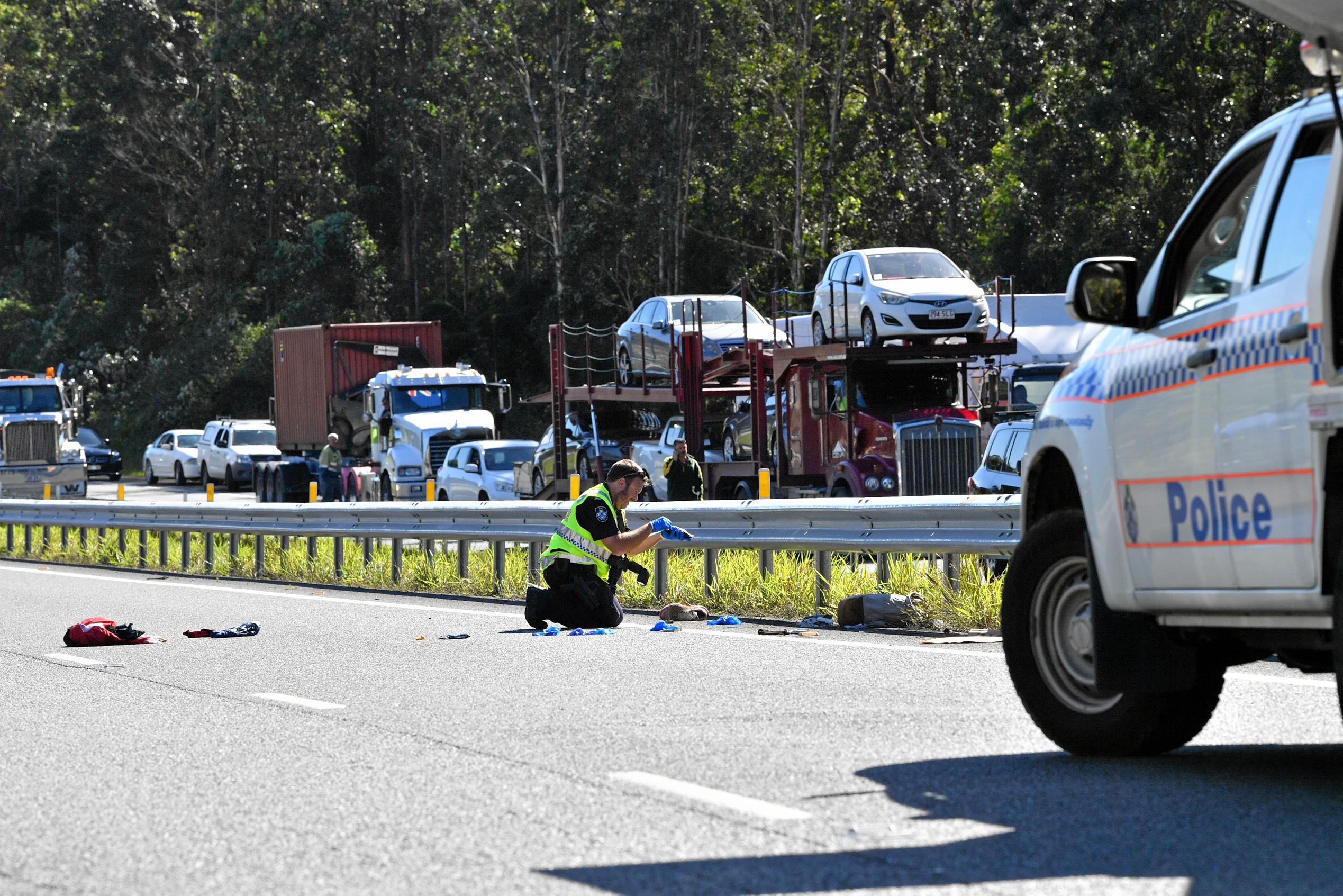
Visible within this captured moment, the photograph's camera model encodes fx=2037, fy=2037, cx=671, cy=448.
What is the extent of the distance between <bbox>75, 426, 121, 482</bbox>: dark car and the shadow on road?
5536cm

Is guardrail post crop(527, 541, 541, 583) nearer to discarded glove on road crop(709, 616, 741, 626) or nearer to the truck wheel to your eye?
discarded glove on road crop(709, 616, 741, 626)

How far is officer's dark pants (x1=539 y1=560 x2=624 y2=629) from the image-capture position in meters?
13.8

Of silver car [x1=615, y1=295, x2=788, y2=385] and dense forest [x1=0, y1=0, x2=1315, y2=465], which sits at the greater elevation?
dense forest [x1=0, y1=0, x2=1315, y2=465]

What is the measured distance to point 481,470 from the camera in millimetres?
34562

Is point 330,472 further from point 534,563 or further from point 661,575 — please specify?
point 661,575

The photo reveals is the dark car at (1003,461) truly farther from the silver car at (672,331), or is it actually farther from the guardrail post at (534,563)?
the silver car at (672,331)

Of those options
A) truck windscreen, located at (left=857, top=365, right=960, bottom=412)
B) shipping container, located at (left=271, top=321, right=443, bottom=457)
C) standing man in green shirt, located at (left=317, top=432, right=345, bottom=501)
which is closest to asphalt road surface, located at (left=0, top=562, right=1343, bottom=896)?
truck windscreen, located at (left=857, top=365, right=960, bottom=412)

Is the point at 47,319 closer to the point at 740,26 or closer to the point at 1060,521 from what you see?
the point at 740,26

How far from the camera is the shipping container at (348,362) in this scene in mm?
41156

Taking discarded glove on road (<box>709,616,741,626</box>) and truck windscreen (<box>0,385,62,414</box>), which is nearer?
discarded glove on road (<box>709,616,741,626</box>)

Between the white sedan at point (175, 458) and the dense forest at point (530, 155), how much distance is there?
345 inches

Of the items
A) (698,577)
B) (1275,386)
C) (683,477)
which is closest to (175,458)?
(683,477)

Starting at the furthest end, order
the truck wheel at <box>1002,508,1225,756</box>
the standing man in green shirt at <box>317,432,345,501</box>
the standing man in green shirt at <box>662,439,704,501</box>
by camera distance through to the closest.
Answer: the standing man in green shirt at <box>317,432,345,501</box>, the standing man in green shirt at <box>662,439,704,501</box>, the truck wheel at <box>1002,508,1225,756</box>

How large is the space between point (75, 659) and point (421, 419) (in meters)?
25.9
